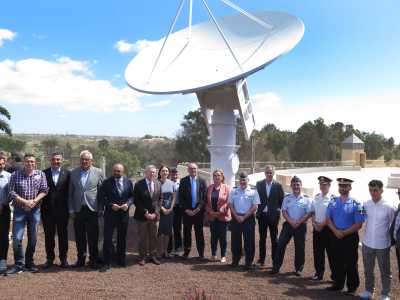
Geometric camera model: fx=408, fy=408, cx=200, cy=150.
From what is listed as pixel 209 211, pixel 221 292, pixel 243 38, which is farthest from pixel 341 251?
pixel 243 38

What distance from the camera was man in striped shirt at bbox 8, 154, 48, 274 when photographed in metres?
6.00

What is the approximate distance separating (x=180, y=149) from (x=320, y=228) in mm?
39568

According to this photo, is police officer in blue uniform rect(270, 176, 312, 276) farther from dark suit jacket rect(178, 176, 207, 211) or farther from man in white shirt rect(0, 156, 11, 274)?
man in white shirt rect(0, 156, 11, 274)

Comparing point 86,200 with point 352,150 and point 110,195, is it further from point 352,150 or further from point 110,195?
point 352,150

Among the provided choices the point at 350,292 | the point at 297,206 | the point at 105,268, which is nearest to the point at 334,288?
the point at 350,292

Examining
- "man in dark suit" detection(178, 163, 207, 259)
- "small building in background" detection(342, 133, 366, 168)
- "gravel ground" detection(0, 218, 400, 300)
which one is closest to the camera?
"gravel ground" detection(0, 218, 400, 300)

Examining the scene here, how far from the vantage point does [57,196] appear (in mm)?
6320

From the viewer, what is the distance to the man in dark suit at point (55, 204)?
6.34m

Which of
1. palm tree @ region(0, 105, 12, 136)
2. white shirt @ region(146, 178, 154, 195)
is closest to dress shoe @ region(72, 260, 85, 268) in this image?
white shirt @ region(146, 178, 154, 195)

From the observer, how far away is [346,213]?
18.3 ft

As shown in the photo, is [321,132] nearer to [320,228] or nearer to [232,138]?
[232,138]

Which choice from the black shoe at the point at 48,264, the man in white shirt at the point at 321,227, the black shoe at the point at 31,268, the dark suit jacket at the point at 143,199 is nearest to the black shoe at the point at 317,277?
the man in white shirt at the point at 321,227

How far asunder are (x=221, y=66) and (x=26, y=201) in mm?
7092

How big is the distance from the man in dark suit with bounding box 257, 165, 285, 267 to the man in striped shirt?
3.48m
